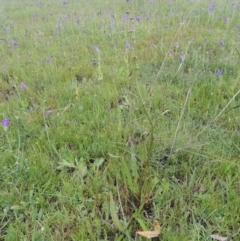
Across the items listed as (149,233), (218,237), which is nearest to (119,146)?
(149,233)

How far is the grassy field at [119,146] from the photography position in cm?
136

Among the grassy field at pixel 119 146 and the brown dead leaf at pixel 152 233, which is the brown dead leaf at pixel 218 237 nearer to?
the grassy field at pixel 119 146

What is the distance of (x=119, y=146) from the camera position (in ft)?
5.88

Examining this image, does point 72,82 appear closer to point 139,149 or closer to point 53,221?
point 139,149

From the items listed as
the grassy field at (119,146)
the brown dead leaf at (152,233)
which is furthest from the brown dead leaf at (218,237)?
the brown dead leaf at (152,233)

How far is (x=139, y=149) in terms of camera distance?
1699 millimetres

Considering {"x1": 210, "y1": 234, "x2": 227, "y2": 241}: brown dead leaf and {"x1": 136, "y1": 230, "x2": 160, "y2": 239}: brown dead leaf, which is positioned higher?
{"x1": 136, "y1": 230, "x2": 160, "y2": 239}: brown dead leaf

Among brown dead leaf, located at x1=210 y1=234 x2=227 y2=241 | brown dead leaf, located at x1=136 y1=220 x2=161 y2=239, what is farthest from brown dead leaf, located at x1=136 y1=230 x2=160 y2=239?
brown dead leaf, located at x1=210 y1=234 x2=227 y2=241

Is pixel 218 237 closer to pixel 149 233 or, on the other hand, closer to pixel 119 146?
pixel 149 233

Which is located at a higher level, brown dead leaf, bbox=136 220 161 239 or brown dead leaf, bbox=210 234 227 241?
brown dead leaf, bbox=136 220 161 239

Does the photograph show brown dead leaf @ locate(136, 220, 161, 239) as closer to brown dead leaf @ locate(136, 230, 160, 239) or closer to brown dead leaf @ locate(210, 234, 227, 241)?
brown dead leaf @ locate(136, 230, 160, 239)

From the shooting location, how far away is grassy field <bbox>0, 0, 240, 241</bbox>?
4.45 feet

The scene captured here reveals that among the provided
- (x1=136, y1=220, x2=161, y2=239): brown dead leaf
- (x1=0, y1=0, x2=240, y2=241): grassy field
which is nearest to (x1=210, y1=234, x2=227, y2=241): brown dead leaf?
(x1=0, y1=0, x2=240, y2=241): grassy field

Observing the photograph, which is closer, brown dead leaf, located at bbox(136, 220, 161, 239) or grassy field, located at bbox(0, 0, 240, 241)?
brown dead leaf, located at bbox(136, 220, 161, 239)
